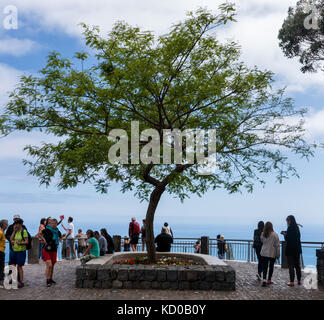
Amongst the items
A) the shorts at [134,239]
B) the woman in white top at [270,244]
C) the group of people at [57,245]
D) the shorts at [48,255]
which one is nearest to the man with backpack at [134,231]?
the shorts at [134,239]

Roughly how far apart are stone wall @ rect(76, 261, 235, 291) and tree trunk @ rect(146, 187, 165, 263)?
2.59 m

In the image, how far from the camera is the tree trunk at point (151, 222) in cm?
1454

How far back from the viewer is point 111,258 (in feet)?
49.1

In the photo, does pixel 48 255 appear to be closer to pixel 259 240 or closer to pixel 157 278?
pixel 157 278

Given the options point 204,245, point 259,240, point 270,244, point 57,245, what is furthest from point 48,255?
point 204,245

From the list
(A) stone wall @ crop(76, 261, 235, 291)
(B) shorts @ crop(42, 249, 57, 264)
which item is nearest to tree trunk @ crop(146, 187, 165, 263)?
(A) stone wall @ crop(76, 261, 235, 291)

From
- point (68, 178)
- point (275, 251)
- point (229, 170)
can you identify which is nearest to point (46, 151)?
point (68, 178)

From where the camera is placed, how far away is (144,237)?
70.4 ft

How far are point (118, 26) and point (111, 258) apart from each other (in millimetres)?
8183

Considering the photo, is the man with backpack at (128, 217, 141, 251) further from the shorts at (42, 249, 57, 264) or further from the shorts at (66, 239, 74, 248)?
the shorts at (42, 249, 57, 264)

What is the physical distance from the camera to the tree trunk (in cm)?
1454

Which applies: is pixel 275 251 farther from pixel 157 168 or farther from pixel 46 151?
pixel 46 151

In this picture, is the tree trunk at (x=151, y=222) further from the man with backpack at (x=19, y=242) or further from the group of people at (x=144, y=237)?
the man with backpack at (x=19, y=242)
